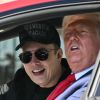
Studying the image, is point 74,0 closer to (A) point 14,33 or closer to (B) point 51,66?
(B) point 51,66

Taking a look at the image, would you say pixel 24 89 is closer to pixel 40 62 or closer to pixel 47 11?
pixel 40 62

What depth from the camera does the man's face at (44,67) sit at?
3133 mm

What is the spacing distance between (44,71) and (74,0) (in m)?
1.16

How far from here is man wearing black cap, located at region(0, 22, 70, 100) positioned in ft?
10.2

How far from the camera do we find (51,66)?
3.18 metres

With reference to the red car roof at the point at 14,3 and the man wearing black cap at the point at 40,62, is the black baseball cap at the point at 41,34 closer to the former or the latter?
the man wearing black cap at the point at 40,62

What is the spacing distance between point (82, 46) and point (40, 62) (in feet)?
Answer: 1.85

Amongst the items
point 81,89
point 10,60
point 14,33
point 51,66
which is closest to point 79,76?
point 81,89

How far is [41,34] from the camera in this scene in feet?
10.3

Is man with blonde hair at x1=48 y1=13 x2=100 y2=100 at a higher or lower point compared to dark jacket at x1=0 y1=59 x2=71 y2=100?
higher

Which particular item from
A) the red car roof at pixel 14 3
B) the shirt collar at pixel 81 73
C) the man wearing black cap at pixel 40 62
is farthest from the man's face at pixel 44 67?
the red car roof at pixel 14 3

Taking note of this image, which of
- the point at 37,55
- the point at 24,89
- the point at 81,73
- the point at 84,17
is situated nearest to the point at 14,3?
the point at 84,17

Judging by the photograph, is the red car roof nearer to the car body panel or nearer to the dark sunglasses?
the car body panel

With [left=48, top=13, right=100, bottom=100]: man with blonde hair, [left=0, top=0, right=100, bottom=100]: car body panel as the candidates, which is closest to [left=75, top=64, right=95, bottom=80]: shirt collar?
[left=48, top=13, right=100, bottom=100]: man with blonde hair
